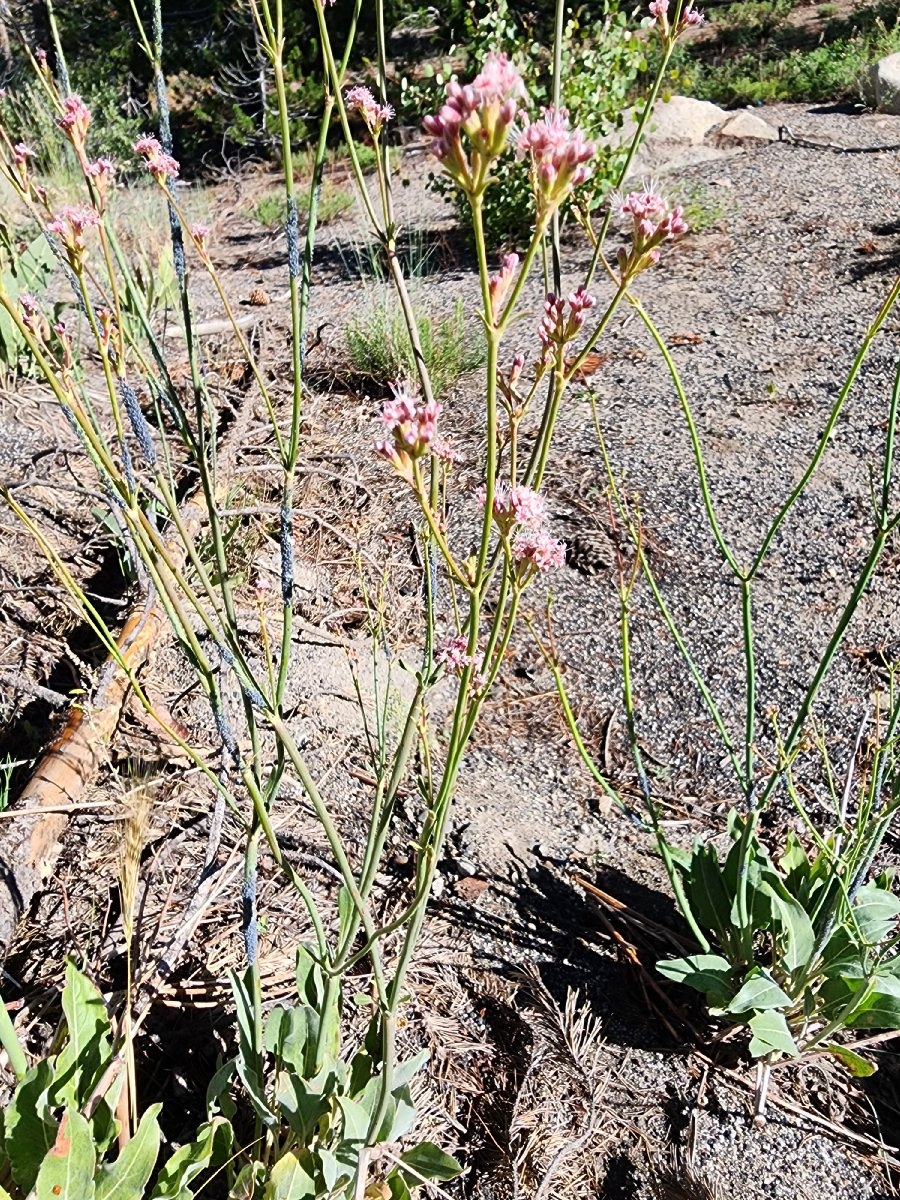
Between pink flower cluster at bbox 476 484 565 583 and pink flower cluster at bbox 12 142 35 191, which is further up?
pink flower cluster at bbox 12 142 35 191

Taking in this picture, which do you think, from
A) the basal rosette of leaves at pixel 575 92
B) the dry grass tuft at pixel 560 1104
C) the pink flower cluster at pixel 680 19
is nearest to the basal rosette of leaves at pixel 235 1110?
the dry grass tuft at pixel 560 1104

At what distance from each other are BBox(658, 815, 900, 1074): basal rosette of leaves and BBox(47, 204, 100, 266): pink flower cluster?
1.19 metres

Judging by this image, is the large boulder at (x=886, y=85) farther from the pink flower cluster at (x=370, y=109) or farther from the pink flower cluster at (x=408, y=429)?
the pink flower cluster at (x=408, y=429)

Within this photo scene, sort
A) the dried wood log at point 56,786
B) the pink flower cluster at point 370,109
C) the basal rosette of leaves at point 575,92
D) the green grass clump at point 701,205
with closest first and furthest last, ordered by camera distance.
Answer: the pink flower cluster at point 370,109
the dried wood log at point 56,786
the basal rosette of leaves at point 575,92
the green grass clump at point 701,205

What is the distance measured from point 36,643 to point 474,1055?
1.48 meters

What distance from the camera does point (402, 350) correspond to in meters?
3.34

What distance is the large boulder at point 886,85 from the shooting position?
5805mm

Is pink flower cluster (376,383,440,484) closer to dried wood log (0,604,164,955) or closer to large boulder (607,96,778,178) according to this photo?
dried wood log (0,604,164,955)

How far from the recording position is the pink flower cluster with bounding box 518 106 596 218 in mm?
658

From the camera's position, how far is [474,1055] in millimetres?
1583

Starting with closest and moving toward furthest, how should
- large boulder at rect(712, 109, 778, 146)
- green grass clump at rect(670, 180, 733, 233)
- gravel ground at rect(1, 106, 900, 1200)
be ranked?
gravel ground at rect(1, 106, 900, 1200) < green grass clump at rect(670, 180, 733, 233) < large boulder at rect(712, 109, 778, 146)

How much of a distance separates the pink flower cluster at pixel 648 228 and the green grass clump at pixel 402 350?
2491 mm

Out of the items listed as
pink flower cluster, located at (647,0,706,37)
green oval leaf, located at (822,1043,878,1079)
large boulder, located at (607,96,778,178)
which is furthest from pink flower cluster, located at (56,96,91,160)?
large boulder, located at (607,96,778,178)

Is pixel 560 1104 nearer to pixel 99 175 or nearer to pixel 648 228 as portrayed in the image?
pixel 648 228
